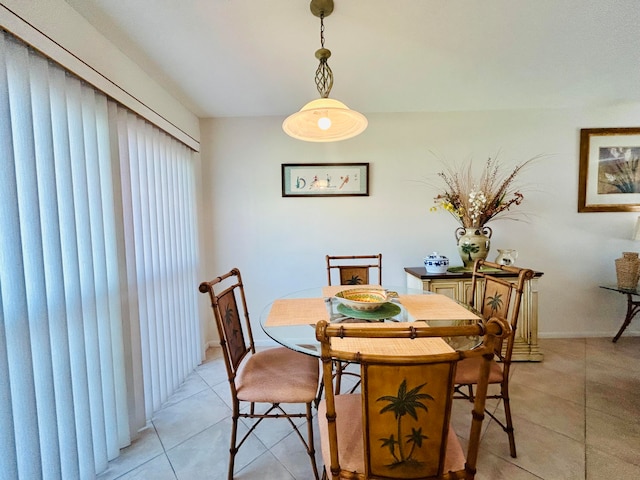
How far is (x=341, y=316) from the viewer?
1.39 metres

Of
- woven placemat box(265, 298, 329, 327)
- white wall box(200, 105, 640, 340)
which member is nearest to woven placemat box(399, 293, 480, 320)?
woven placemat box(265, 298, 329, 327)

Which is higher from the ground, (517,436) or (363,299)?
(363,299)

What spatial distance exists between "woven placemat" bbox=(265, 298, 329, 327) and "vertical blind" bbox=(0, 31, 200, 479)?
2.99 ft

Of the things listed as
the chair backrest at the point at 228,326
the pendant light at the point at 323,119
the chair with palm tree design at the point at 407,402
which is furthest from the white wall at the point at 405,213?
the chair with palm tree design at the point at 407,402

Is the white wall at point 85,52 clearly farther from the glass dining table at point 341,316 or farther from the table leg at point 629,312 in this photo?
the table leg at point 629,312

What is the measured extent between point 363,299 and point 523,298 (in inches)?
70.4

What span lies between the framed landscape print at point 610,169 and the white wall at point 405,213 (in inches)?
3.4

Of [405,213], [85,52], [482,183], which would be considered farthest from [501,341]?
[85,52]

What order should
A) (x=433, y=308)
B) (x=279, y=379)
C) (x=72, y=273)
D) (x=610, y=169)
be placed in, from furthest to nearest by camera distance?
(x=610, y=169)
(x=433, y=308)
(x=279, y=379)
(x=72, y=273)

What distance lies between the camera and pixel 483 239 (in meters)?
2.39

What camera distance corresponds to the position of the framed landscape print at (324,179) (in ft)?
9.09

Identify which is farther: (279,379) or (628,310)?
(628,310)

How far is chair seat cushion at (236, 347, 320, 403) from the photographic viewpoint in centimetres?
129

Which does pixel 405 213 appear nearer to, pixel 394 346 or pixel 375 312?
pixel 375 312
